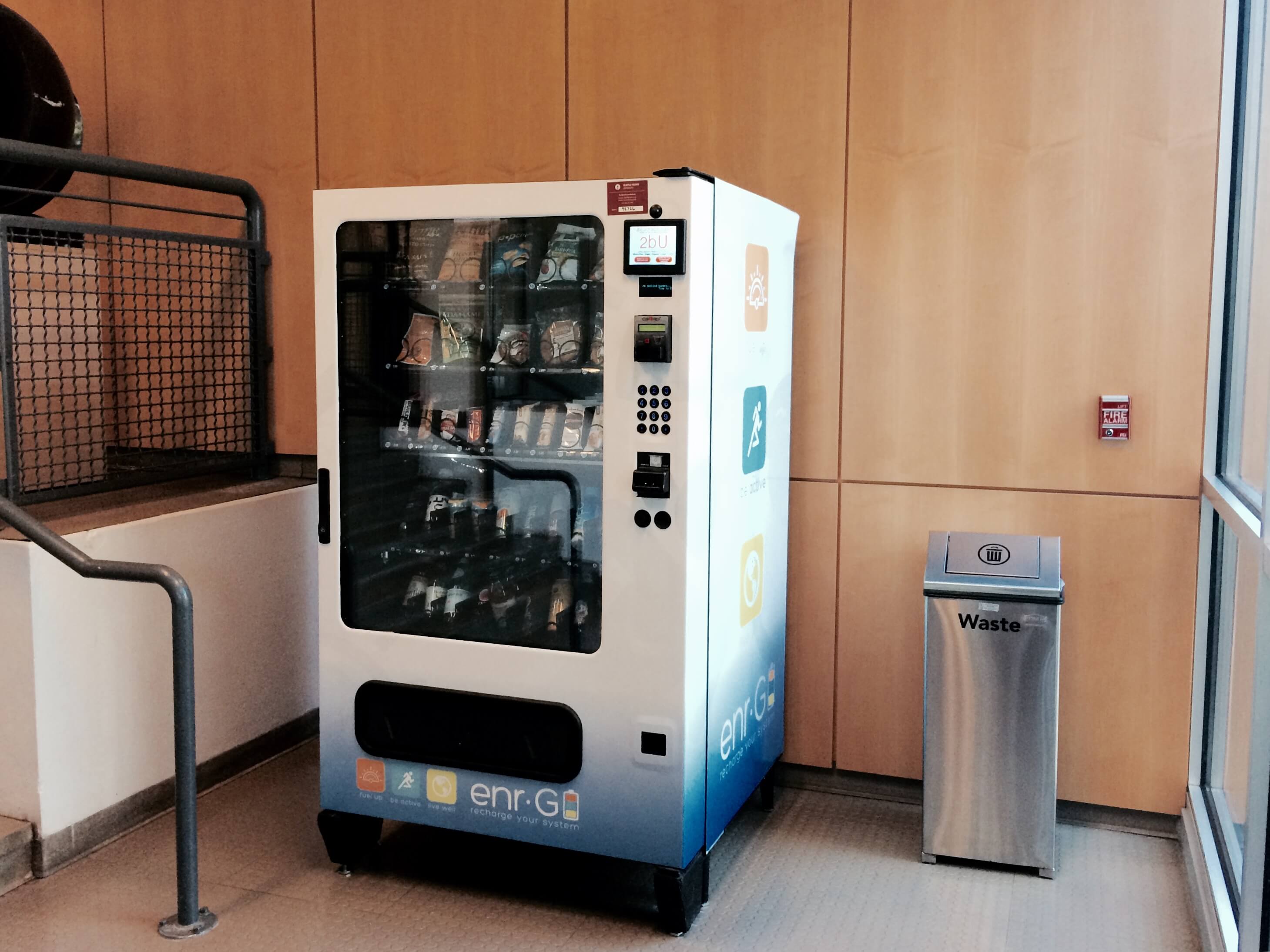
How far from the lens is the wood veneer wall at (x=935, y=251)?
126 inches

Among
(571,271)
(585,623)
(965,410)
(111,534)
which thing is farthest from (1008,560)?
(111,534)

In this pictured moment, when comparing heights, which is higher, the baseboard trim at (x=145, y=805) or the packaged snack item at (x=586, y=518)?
the packaged snack item at (x=586, y=518)

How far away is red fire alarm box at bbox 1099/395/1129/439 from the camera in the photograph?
3232 mm

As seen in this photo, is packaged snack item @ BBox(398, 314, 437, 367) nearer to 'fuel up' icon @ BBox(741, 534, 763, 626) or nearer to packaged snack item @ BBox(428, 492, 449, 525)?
packaged snack item @ BBox(428, 492, 449, 525)

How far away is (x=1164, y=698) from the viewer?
3.31 meters

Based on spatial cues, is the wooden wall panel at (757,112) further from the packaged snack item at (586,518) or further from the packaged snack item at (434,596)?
the packaged snack item at (434,596)

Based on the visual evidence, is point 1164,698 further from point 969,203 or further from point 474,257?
point 474,257

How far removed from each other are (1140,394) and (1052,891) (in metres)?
1.40

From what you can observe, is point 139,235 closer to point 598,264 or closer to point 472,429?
point 472,429

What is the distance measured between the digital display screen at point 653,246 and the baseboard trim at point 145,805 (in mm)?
2181

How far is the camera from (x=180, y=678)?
8.86ft

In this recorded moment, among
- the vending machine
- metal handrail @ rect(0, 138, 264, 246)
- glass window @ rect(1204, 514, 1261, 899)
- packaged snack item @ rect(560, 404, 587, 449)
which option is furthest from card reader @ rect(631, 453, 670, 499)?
metal handrail @ rect(0, 138, 264, 246)

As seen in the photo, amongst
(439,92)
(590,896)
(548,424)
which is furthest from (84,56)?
(590,896)

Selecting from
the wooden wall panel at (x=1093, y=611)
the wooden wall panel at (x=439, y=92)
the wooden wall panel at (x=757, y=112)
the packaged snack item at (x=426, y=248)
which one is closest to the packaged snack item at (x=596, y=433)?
the packaged snack item at (x=426, y=248)
